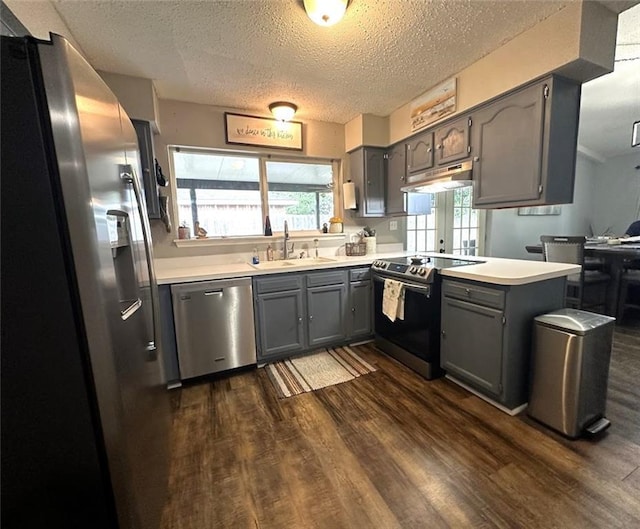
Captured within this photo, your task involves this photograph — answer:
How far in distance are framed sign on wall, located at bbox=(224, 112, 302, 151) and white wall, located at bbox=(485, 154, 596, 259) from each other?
3490 mm

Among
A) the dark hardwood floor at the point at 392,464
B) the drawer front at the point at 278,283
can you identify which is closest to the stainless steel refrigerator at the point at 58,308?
the dark hardwood floor at the point at 392,464

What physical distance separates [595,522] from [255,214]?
324 cm

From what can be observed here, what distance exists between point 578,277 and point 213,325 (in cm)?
423

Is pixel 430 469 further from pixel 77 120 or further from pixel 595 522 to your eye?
pixel 77 120

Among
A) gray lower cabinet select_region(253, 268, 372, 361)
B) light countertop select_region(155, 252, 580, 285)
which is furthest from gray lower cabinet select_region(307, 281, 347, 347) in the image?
light countertop select_region(155, 252, 580, 285)

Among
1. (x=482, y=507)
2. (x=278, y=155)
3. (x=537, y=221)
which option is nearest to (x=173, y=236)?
(x=278, y=155)

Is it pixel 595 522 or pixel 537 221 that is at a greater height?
pixel 537 221

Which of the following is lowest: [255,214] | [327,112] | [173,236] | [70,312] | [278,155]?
[70,312]

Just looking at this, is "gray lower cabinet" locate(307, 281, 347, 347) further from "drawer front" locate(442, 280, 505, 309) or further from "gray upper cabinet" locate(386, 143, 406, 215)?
"gray upper cabinet" locate(386, 143, 406, 215)

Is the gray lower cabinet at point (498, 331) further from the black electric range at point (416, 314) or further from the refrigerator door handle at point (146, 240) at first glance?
the refrigerator door handle at point (146, 240)

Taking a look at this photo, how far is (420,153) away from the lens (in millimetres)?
2996

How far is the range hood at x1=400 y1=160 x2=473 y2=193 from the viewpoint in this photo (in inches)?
98.3

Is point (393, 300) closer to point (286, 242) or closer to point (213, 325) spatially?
point (286, 242)

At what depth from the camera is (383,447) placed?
5.54 ft
